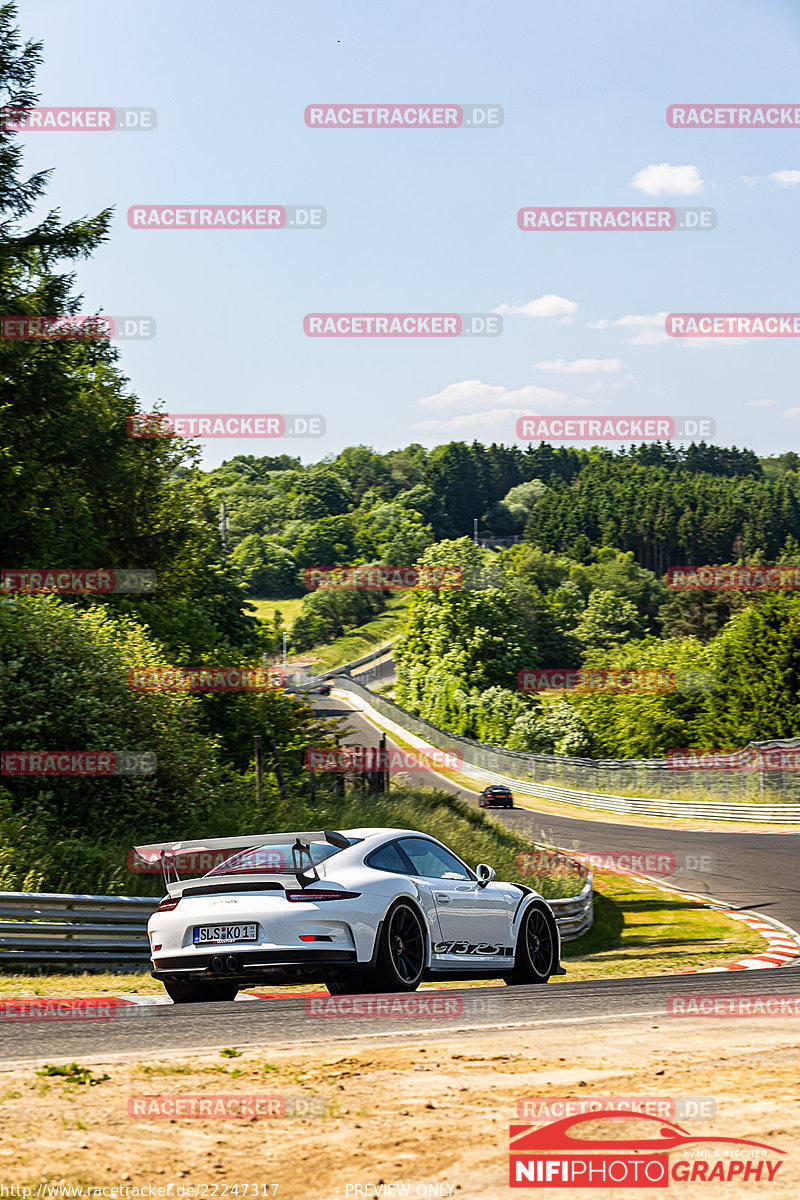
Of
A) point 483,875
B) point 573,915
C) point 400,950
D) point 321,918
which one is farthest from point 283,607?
point 321,918

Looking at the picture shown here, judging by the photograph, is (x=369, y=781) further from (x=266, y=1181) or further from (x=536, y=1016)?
(x=266, y=1181)

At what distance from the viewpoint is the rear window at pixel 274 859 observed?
8727 millimetres

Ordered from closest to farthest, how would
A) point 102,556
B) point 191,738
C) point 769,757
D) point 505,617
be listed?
1. point 191,738
2. point 102,556
3. point 769,757
4. point 505,617

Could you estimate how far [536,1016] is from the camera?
24.4 ft

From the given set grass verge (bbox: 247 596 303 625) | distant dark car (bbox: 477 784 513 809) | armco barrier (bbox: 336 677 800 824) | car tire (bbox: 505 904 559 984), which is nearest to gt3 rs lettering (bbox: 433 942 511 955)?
car tire (bbox: 505 904 559 984)

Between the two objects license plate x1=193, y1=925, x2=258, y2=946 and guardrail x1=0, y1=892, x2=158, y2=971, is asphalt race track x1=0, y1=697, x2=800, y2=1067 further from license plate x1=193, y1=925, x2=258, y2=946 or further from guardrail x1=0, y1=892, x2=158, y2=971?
guardrail x1=0, y1=892, x2=158, y2=971

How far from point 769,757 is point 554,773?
74.0 feet

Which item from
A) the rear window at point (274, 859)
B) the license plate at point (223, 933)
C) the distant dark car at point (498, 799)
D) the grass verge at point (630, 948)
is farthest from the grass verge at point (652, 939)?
the distant dark car at point (498, 799)

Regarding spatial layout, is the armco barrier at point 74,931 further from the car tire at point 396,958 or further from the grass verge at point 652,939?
the grass verge at point 652,939

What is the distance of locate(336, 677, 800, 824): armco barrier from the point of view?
137 ft

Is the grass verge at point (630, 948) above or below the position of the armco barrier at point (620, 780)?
above

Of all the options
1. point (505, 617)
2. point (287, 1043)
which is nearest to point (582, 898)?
point (287, 1043)

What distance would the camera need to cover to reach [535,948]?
10.7m

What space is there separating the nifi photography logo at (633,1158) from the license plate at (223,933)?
4.22 metres
